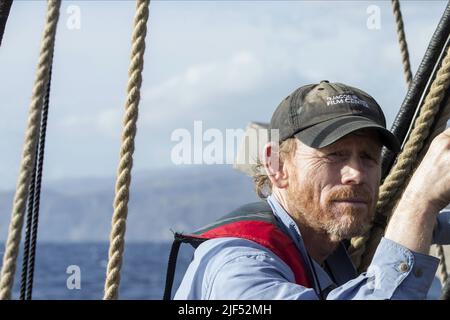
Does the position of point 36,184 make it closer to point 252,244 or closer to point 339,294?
point 252,244

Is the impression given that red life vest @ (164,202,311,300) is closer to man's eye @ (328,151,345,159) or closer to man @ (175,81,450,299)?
man @ (175,81,450,299)

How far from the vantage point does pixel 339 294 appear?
207cm

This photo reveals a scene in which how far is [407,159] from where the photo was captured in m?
3.11

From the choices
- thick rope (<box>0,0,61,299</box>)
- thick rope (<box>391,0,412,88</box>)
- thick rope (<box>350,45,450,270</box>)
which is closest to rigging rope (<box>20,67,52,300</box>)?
thick rope (<box>0,0,61,299</box>)

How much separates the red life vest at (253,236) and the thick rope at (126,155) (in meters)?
0.20

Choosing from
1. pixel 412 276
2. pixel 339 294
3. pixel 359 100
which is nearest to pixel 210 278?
pixel 339 294

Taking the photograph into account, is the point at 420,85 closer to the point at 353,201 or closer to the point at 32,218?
the point at 353,201

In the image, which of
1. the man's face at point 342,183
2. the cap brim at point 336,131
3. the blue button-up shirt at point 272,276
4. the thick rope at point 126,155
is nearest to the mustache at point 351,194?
the man's face at point 342,183

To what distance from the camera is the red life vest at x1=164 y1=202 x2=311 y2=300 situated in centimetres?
238

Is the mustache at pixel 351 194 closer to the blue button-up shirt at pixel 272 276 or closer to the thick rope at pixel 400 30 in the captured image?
the blue button-up shirt at pixel 272 276

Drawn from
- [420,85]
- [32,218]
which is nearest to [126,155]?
[32,218]

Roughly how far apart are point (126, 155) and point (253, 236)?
1.48ft

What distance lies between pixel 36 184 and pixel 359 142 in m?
1.24

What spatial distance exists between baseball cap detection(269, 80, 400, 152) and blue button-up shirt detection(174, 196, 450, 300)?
375 mm
